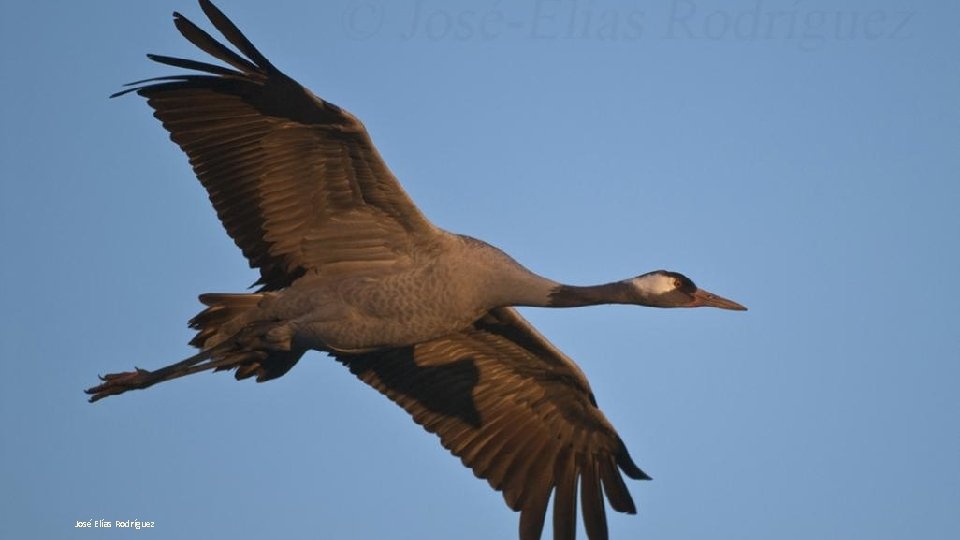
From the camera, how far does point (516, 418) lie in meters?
13.7

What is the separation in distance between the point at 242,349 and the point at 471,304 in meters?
1.99

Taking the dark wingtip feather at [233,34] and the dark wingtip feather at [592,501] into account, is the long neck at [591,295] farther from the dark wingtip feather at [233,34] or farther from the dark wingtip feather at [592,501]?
the dark wingtip feather at [233,34]

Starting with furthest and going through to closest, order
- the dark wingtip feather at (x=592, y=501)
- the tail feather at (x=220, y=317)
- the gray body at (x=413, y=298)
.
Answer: the dark wingtip feather at (x=592, y=501) → the tail feather at (x=220, y=317) → the gray body at (x=413, y=298)

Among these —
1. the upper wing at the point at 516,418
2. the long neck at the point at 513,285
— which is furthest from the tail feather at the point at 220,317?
the long neck at the point at 513,285

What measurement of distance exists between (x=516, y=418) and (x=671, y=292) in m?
2.20

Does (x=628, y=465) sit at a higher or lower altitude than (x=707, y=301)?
lower

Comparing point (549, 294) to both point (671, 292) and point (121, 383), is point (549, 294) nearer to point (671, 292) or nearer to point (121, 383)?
point (671, 292)

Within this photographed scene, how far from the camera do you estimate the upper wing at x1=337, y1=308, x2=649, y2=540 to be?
1323 centimetres

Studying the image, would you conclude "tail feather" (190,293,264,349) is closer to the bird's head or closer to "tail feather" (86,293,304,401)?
"tail feather" (86,293,304,401)

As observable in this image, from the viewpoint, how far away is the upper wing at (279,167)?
36.8 feet

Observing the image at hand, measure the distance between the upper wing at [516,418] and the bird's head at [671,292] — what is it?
1116mm

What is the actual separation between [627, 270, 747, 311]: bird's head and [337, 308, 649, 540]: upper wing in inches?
43.9

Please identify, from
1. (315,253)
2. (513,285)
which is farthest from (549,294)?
(315,253)

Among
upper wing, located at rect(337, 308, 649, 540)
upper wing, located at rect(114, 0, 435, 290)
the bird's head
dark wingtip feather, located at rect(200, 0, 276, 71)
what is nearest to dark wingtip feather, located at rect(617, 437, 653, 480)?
upper wing, located at rect(337, 308, 649, 540)
